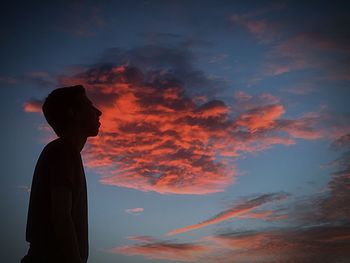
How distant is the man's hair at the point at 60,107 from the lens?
3094mm

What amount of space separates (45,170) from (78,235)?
2.03 ft

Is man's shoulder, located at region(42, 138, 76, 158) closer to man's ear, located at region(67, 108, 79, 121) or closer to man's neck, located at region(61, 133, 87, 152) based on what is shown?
man's neck, located at region(61, 133, 87, 152)

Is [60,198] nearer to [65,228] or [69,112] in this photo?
[65,228]

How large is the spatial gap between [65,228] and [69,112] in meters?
1.14

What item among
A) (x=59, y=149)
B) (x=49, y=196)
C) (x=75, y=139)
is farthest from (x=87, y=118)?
(x=49, y=196)

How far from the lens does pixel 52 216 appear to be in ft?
8.41

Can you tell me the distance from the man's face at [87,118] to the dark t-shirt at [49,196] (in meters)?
0.35

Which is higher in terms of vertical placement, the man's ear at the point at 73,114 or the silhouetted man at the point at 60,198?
the man's ear at the point at 73,114

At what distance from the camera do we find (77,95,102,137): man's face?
125 inches

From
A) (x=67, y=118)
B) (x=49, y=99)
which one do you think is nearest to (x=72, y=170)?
(x=67, y=118)

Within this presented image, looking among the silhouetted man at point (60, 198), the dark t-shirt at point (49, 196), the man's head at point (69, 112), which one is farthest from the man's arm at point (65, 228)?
the man's head at point (69, 112)

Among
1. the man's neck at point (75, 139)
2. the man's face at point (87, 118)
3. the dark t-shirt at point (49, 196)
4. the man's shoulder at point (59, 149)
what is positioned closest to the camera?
the dark t-shirt at point (49, 196)

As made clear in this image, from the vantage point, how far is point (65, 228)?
2469 mm

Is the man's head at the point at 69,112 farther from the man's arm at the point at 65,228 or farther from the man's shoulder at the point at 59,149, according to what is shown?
the man's arm at the point at 65,228
